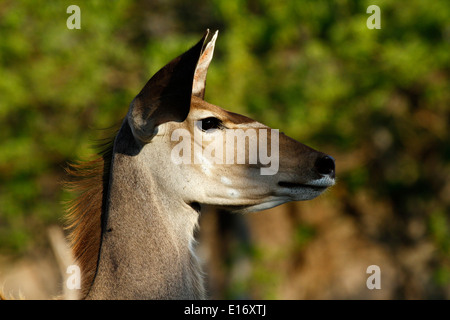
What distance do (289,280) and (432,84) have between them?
5.56 m

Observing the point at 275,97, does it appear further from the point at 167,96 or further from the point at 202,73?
the point at 167,96

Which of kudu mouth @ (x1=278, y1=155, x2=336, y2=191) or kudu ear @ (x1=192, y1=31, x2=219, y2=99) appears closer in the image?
kudu mouth @ (x1=278, y1=155, x2=336, y2=191)

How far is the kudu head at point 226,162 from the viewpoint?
3980 millimetres

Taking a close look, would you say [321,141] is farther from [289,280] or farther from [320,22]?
[289,280]

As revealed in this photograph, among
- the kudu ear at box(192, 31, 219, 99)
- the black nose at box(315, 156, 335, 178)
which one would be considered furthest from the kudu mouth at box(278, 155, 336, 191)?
the kudu ear at box(192, 31, 219, 99)

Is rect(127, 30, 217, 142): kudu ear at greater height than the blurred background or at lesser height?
lesser

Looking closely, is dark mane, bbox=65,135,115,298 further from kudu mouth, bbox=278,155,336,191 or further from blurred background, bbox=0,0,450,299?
blurred background, bbox=0,0,450,299

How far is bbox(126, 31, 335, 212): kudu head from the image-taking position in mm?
3980

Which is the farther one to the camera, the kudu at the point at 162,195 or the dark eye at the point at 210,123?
the dark eye at the point at 210,123

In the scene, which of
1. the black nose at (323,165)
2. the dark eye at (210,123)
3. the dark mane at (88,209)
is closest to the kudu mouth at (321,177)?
the black nose at (323,165)

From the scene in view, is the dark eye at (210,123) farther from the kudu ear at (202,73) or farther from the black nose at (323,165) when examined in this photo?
the black nose at (323,165)

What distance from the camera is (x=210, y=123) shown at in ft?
13.4
